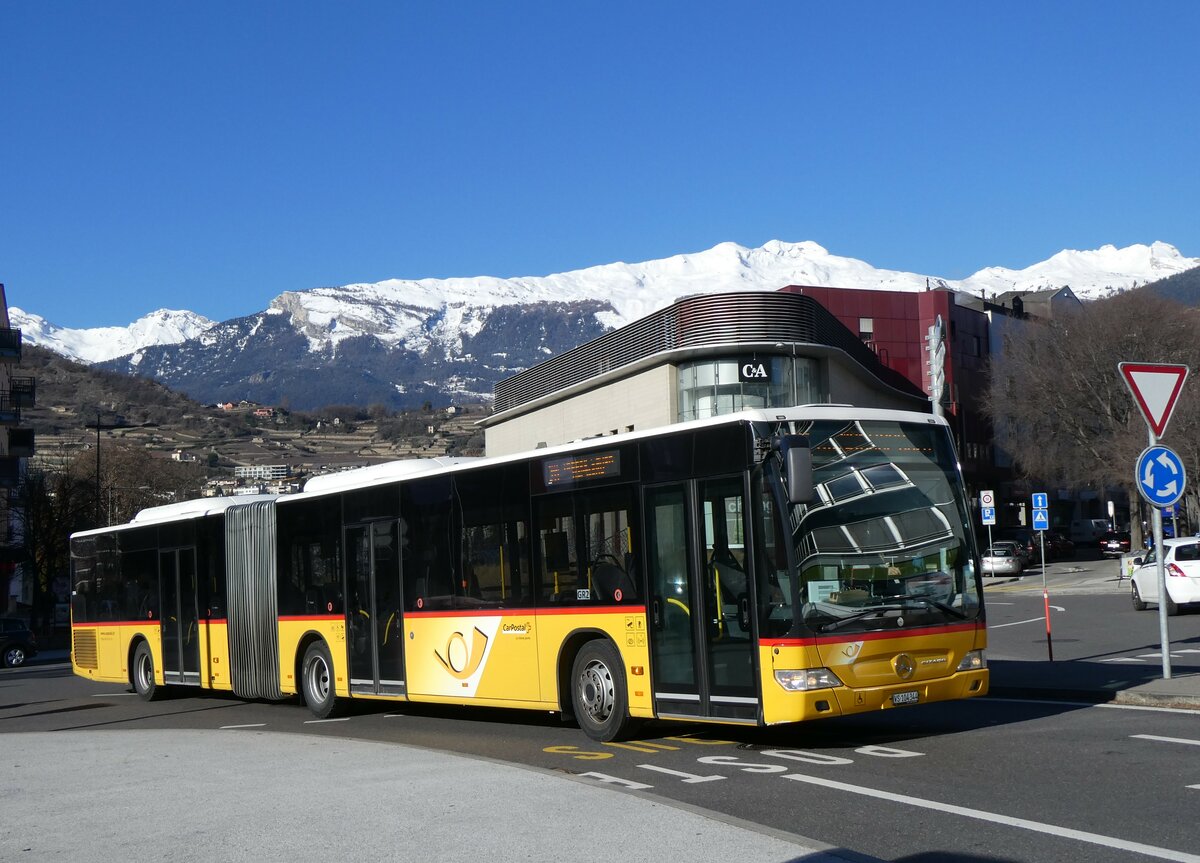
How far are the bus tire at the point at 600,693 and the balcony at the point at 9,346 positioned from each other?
72586 mm

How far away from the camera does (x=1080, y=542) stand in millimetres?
93375

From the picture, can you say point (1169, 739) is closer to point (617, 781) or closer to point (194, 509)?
point (617, 781)

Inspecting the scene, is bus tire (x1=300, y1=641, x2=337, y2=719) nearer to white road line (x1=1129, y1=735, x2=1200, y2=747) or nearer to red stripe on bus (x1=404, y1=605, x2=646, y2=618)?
red stripe on bus (x1=404, y1=605, x2=646, y2=618)

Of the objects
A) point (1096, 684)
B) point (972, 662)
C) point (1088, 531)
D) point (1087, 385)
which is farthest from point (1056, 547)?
point (972, 662)

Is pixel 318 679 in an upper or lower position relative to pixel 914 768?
upper

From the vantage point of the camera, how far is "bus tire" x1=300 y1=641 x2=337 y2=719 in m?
17.6

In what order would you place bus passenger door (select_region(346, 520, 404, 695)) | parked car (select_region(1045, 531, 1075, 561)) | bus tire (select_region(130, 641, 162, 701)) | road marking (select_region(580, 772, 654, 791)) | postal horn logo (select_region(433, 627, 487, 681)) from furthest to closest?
1. parked car (select_region(1045, 531, 1075, 561))
2. bus tire (select_region(130, 641, 162, 701))
3. bus passenger door (select_region(346, 520, 404, 695))
4. postal horn logo (select_region(433, 627, 487, 681))
5. road marking (select_region(580, 772, 654, 791))

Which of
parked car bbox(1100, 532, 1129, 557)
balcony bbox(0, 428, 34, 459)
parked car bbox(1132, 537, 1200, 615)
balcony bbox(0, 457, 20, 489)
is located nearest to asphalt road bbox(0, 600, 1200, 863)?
parked car bbox(1132, 537, 1200, 615)

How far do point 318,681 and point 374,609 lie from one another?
6.22 feet

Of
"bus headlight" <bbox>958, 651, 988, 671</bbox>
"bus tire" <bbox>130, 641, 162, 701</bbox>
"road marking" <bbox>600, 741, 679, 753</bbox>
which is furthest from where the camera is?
"bus tire" <bbox>130, 641, 162, 701</bbox>

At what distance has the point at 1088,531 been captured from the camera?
92125mm

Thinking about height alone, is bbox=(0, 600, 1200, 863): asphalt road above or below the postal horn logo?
below

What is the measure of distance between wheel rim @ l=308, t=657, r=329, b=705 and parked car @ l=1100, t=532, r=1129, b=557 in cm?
6173

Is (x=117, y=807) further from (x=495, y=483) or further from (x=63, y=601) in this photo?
(x=63, y=601)
